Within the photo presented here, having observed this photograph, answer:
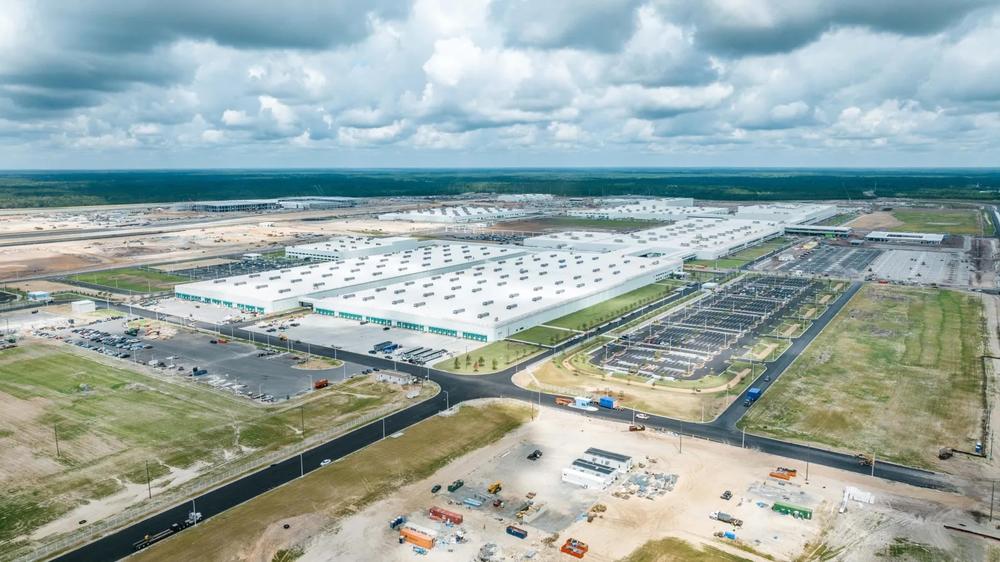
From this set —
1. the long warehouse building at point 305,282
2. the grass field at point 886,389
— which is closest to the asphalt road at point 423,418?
the grass field at point 886,389

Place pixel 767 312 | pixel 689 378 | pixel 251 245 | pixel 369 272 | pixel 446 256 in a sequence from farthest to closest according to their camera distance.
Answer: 1. pixel 251 245
2. pixel 446 256
3. pixel 369 272
4. pixel 767 312
5. pixel 689 378

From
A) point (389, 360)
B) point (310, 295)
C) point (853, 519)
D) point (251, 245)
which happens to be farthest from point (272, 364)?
point (251, 245)

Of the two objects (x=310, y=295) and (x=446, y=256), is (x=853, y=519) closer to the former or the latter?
(x=310, y=295)

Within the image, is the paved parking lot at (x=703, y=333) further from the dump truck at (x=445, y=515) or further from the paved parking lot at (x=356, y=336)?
the dump truck at (x=445, y=515)

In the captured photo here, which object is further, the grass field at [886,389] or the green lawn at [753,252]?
the green lawn at [753,252]

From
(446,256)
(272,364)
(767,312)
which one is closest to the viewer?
(272,364)

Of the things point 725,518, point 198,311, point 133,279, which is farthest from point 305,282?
point 725,518
